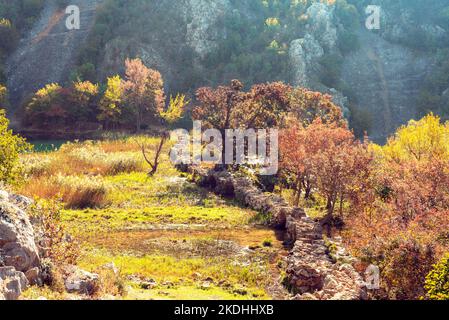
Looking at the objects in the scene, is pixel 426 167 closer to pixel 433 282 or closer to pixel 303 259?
pixel 303 259

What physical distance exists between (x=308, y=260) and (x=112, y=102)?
4250 cm

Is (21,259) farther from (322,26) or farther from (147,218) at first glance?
(322,26)

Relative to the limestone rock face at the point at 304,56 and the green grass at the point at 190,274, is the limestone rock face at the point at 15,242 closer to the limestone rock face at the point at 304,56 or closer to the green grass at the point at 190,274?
the green grass at the point at 190,274

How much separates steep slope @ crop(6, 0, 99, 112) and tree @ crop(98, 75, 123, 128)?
20190 mm

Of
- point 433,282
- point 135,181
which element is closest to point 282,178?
point 135,181

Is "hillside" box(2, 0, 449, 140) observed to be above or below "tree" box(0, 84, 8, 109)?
above

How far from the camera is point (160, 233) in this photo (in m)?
17.9

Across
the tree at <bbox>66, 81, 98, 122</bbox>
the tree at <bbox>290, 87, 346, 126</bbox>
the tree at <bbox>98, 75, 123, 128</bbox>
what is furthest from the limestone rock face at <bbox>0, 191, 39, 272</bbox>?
the tree at <bbox>66, 81, 98, 122</bbox>

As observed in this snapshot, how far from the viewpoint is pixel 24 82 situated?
6694 centimetres

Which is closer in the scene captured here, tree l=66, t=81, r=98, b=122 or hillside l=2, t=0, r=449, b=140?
tree l=66, t=81, r=98, b=122

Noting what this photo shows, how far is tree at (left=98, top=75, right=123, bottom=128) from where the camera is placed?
165ft

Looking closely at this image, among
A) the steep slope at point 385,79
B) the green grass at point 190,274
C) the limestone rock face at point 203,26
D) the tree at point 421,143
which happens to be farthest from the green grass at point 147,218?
the limestone rock face at point 203,26

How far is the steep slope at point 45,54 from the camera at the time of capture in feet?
220

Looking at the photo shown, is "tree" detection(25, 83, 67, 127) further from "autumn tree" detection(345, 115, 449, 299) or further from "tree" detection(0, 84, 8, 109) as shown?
"autumn tree" detection(345, 115, 449, 299)
